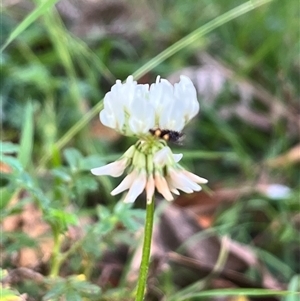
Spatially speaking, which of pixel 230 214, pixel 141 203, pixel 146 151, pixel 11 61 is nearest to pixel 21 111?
pixel 11 61

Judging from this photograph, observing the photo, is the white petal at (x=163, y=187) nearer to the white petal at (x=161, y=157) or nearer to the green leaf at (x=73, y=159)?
the white petal at (x=161, y=157)

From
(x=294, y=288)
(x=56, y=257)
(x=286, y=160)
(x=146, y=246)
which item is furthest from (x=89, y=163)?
(x=286, y=160)

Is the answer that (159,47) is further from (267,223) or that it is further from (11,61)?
(267,223)

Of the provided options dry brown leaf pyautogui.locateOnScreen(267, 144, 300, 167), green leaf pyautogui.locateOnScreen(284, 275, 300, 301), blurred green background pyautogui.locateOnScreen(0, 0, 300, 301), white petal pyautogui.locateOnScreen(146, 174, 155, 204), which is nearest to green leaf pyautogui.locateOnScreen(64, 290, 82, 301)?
blurred green background pyautogui.locateOnScreen(0, 0, 300, 301)

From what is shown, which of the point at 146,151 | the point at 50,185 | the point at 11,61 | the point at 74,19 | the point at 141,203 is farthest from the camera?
the point at 74,19

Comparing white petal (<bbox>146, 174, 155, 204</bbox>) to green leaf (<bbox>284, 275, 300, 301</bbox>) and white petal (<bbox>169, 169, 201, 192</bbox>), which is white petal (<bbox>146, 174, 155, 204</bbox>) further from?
green leaf (<bbox>284, 275, 300, 301</bbox>)

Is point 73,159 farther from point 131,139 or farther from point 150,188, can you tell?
point 131,139

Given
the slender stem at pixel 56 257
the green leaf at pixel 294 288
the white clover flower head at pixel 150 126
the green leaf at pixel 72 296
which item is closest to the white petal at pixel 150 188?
the white clover flower head at pixel 150 126

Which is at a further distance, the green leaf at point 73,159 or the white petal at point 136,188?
the green leaf at point 73,159
